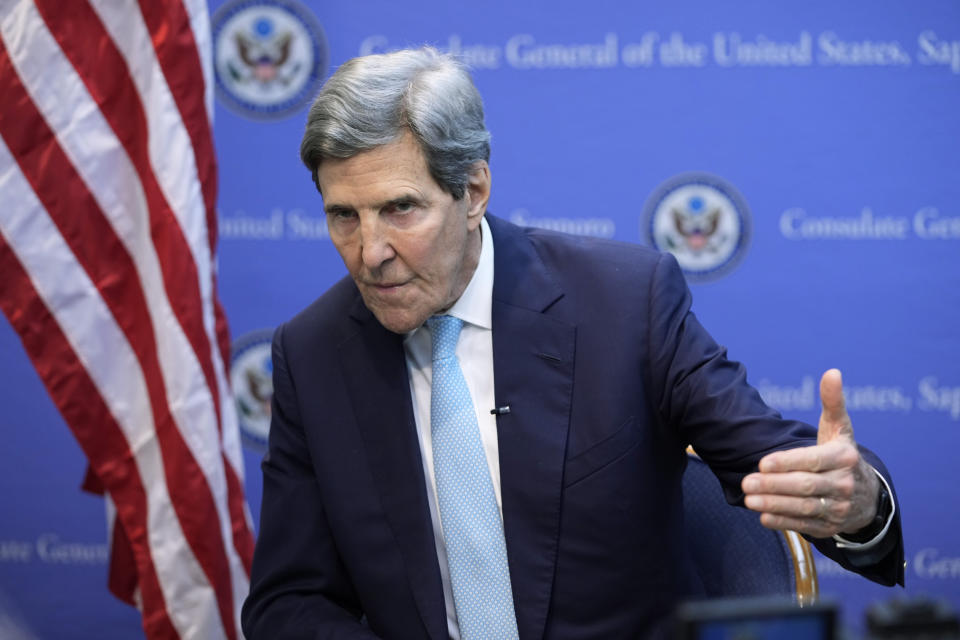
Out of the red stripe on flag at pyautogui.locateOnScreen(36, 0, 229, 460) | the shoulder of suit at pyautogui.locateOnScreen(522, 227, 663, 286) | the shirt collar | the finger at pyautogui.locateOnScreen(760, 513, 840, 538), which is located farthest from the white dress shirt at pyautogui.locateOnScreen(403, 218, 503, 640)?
the red stripe on flag at pyautogui.locateOnScreen(36, 0, 229, 460)

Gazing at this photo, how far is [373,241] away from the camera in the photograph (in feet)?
5.47

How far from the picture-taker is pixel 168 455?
2.46 m

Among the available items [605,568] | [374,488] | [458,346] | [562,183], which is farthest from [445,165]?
[562,183]

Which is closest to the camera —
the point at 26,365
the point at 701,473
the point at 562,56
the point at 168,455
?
the point at 701,473

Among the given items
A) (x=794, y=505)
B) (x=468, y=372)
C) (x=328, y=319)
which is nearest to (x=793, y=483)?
(x=794, y=505)

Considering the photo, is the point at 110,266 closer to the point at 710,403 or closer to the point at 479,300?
the point at 479,300

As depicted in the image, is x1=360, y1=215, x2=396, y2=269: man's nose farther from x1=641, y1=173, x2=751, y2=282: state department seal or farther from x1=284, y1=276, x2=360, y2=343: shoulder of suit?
x1=641, y1=173, x2=751, y2=282: state department seal

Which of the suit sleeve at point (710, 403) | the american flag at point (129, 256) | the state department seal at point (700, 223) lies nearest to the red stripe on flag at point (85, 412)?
the american flag at point (129, 256)

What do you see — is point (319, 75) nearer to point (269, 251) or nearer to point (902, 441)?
point (269, 251)

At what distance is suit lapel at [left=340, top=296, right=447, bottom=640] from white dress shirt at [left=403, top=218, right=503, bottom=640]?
3 cm

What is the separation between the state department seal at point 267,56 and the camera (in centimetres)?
344

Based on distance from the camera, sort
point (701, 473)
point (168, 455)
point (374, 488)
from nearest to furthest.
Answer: point (374, 488), point (701, 473), point (168, 455)

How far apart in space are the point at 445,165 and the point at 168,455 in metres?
1.16

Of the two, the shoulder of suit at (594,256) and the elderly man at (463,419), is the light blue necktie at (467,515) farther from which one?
the shoulder of suit at (594,256)
